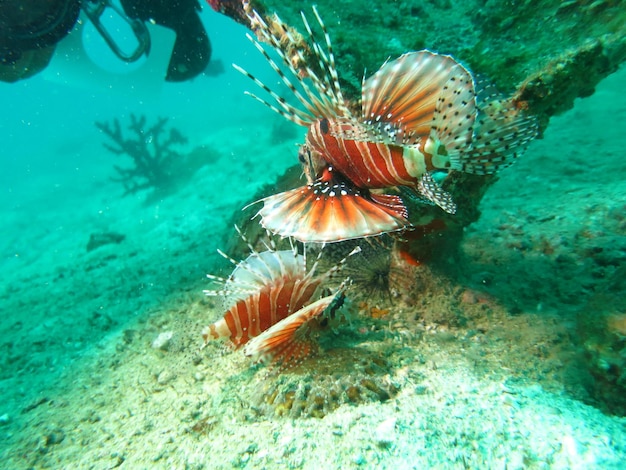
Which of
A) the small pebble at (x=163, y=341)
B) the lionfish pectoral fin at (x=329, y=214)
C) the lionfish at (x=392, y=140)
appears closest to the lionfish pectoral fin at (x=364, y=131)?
the lionfish at (x=392, y=140)

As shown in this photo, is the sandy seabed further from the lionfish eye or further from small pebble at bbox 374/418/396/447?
the lionfish eye

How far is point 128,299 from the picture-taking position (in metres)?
4.37

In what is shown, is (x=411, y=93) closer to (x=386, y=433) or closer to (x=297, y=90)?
(x=297, y=90)

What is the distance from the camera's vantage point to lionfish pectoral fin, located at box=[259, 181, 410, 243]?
173 cm

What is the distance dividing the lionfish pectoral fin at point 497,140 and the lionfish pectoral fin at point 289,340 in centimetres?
108

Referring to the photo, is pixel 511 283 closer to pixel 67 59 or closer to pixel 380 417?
pixel 380 417

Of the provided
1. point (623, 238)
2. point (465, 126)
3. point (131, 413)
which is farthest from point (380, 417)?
point (623, 238)

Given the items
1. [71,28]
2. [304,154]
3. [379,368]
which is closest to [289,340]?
[379,368]

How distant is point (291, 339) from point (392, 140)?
1.35 m

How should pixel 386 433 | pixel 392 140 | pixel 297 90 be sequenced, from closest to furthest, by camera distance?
pixel 386 433
pixel 392 140
pixel 297 90

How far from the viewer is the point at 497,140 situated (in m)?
1.80

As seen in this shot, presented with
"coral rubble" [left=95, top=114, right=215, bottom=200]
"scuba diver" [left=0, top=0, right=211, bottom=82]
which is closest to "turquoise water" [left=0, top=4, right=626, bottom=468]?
"scuba diver" [left=0, top=0, right=211, bottom=82]

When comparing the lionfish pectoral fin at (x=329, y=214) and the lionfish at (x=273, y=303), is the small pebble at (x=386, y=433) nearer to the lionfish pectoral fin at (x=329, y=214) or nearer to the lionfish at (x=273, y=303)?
the lionfish at (x=273, y=303)

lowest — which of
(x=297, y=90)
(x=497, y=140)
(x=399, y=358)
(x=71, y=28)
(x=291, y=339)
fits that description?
(x=399, y=358)
